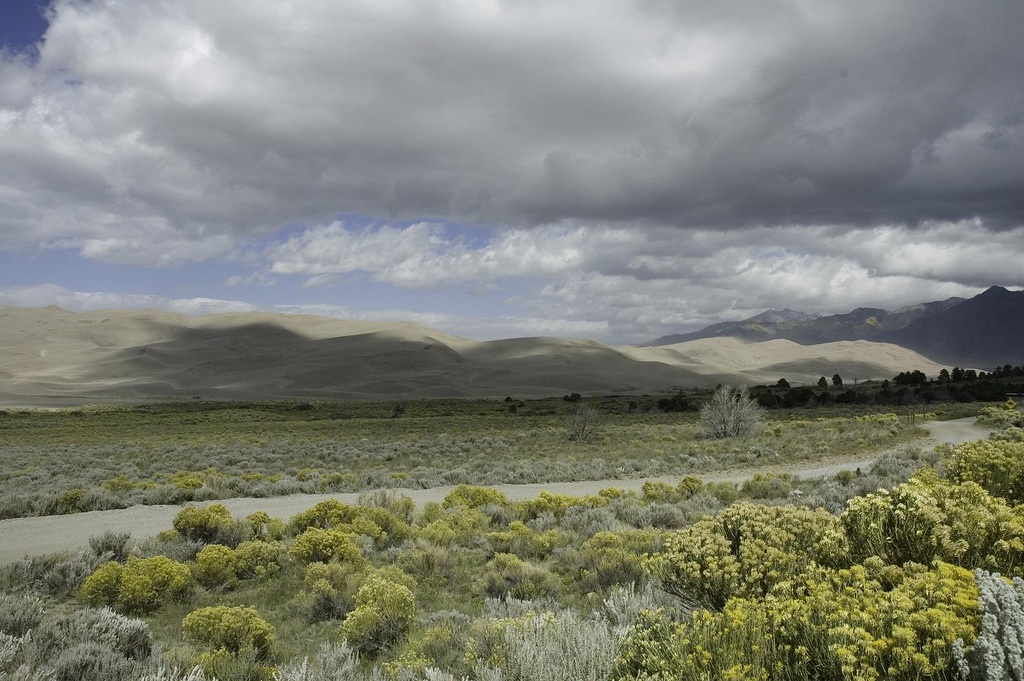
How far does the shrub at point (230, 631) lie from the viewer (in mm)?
6320

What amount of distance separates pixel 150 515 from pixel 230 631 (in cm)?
920

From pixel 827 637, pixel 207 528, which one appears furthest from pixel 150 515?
pixel 827 637

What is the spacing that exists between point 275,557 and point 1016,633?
31.1 feet

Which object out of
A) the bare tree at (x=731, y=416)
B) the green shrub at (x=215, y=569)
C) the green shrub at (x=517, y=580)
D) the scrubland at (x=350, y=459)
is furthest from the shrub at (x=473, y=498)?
the bare tree at (x=731, y=416)

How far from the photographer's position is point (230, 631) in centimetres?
638

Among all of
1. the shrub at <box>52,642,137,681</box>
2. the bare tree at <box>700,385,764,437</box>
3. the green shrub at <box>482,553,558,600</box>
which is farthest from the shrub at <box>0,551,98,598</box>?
the bare tree at <box>700,385,764,437</box>

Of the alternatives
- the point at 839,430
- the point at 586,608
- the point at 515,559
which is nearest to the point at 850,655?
the point at 586,608

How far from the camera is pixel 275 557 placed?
9781 millimetres

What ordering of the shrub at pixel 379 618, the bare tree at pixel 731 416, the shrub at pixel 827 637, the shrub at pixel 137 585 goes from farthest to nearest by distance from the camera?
the bare tree at pixel 731 416 → the shrub at pixel 137 585 → the shrub at pixel 379 618 → the shrub at pixel 827 637

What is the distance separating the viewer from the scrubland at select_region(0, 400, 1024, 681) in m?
3.88

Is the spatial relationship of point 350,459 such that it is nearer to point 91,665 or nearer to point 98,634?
point 98,634

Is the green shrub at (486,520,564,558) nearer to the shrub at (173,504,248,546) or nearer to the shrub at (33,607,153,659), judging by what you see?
the shrub at (173,504,248,546)

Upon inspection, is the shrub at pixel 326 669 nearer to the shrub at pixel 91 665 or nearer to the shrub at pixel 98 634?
the shrub at pixel 91 665

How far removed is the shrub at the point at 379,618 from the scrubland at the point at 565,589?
0.08 ft
